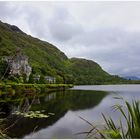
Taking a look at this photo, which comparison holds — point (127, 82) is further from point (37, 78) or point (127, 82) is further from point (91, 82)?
point (37, 78)

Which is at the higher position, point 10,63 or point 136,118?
point 10,63

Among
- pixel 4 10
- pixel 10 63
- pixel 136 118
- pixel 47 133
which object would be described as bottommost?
pixel 47 133

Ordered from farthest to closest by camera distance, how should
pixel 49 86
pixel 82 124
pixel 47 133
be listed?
pixel 49 86
pixel 82 124
pixel 47 133

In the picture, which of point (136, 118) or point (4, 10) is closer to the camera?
point (136, 118)

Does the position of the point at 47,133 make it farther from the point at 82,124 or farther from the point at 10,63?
the point at 10,63

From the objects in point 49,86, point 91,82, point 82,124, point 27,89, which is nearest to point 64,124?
point 82,124

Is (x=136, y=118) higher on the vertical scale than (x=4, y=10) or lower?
lower

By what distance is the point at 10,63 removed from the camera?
8.50 ft

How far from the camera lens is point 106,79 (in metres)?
195

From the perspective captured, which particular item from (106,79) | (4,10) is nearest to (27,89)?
(4,10)

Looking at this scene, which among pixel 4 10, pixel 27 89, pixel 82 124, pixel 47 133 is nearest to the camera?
pixel 4 10

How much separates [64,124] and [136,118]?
18787 millimetres

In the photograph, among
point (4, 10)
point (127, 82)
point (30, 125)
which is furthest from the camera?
point (127, 82)

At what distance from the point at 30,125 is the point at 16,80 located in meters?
35.9
